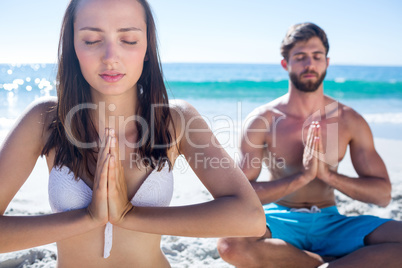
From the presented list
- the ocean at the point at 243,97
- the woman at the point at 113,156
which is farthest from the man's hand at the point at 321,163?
the ocean at the point at 243,97

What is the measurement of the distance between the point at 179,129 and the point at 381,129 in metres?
8.30

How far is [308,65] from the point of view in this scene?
337cm

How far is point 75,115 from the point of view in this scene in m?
1.93

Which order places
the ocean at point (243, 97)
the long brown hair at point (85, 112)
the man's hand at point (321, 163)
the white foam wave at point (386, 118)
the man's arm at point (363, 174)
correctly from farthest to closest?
1. the ocean at point (243, 97)
2. the white foam wave at point (386, 118)
3. the man's arm at point (363, 174)
4. the man's hand at point (321, 163)
5. the long brown hair at point (85, 112)

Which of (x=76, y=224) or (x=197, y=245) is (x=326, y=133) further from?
(x=76, y=224)

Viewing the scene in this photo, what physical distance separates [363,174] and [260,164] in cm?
85

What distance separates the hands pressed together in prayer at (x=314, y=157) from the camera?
2.79m

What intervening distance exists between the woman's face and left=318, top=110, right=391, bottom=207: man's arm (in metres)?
1.72

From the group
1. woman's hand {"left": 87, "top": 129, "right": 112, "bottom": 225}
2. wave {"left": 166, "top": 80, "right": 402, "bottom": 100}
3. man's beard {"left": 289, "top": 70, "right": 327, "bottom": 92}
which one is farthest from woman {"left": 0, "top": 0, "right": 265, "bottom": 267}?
wave {"left": 166, "top": 80, "right": 402, "bottom": 100}

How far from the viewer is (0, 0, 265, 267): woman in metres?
1.63

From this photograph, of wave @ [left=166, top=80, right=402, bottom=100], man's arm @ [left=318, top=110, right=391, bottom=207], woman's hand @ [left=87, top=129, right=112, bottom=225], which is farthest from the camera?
wave @ [left=166, top=80, right=402, bottom=100]

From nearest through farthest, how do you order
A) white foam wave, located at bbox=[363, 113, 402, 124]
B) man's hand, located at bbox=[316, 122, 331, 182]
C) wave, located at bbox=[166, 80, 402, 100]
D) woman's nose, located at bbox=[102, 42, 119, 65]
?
woman's nose, located at bbox=[102, 42, 119, 65] → man's hand, located at bbox=[316, 122, 331, 182] → white foam wave, located at bbox=[363, 113, 402, 124] → wave, located at bbox=[166, 80, 402, 100]

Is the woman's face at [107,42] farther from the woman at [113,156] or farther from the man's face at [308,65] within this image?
the man's face at [308,65]

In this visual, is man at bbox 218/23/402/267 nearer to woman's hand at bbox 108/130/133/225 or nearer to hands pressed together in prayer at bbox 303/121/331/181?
hands pressed together in prayer at bbox 303/121/331/181
